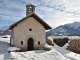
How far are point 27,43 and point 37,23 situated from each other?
11.6ft

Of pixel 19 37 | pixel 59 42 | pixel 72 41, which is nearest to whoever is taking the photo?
pixel 19 37

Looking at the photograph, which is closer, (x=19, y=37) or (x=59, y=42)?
(x=19, y=37)

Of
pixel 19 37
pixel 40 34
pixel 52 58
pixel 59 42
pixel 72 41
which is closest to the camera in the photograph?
pixel 52 58

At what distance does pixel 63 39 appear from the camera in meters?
26.4

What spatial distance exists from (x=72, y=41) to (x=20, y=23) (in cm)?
1037

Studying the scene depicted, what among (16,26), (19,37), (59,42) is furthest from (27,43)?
(59,42)

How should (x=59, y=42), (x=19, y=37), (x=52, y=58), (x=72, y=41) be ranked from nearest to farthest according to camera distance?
(x=52, y=58) < (x=19, y=37) < (x=72, y=41) < (x=59, y=42)

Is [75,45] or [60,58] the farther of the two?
[75,45]

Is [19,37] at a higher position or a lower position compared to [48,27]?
lower

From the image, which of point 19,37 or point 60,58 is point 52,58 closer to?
point 60,58

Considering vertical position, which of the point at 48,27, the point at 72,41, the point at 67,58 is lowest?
the point at 67,58

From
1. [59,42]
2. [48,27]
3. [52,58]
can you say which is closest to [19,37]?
[48,27]

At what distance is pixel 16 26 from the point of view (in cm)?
1948

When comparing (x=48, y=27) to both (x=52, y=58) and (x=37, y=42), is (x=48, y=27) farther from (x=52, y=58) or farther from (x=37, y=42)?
(x=52, y=58)
